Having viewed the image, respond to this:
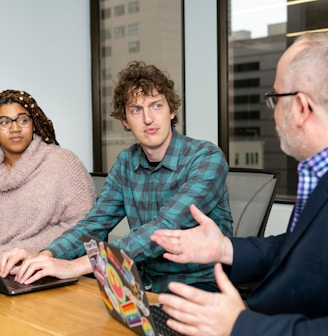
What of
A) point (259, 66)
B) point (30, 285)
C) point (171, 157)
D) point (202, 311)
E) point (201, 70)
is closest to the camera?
point (202, 311)

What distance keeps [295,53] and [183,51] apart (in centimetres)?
272

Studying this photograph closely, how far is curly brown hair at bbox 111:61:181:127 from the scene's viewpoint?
6.75ft

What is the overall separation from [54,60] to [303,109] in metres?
3.41

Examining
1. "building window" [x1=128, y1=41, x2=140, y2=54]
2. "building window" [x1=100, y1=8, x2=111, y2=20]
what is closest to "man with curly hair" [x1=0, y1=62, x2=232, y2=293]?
"building window" [x1=128, y1=41, x2=140, y2=54]

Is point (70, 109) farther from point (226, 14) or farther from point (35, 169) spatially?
point (35, 169)

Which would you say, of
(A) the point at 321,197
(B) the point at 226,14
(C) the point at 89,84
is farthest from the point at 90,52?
(A) the point at 321,197

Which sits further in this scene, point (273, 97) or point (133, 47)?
point (133, 47)

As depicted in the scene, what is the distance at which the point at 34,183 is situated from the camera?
2482 mm

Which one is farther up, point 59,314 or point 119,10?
point 119,10

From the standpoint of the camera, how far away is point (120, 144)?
4.36 m

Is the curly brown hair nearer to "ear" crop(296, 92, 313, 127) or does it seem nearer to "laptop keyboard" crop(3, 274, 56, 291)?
"laptop keyboard" crop(3, 274, 56, 291)

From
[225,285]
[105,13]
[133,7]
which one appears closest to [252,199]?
[225,285]

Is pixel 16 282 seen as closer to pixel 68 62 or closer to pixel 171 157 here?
pixel 171 157

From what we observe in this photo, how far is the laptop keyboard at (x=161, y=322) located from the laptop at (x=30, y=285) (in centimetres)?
44
